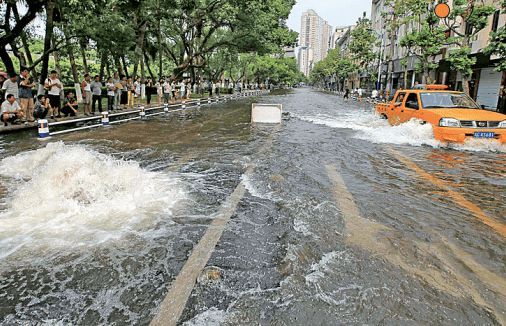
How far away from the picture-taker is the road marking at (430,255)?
325cm

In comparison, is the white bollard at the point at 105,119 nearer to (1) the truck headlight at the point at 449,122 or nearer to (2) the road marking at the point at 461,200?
(2) the road marking at the point at 461,200

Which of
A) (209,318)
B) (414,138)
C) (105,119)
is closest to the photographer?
(209,318)

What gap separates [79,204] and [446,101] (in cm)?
1042

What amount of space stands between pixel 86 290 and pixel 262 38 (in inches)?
1150

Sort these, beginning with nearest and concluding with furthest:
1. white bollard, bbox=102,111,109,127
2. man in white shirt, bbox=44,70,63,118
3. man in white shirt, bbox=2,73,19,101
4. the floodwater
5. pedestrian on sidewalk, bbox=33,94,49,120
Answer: the floodwater, man in white shirt, bbox=2,73,19,101, pedestrian on sidewalk, bbox=33,94,49,120, white bollard, bbox=102,111,109,127, man in white shirt, bbox=44,70,63,118

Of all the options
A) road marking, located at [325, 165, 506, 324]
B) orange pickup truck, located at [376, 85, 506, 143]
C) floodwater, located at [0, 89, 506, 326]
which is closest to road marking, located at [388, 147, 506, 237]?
floodwater, located at [0, 89, 506, 326]

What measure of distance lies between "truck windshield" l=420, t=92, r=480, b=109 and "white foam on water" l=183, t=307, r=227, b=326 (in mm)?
10220

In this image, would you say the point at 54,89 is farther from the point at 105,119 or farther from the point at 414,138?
the point at 414,138

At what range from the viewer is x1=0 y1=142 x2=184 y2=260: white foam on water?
4191 millimetres

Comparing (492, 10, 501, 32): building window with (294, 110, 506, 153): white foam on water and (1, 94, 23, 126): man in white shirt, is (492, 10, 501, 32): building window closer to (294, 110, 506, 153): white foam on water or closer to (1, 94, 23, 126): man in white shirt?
(294, 110, 506, 153): white foam on water

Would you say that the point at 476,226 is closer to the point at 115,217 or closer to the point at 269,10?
the point at 115,217

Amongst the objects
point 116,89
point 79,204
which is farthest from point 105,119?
point 79,204

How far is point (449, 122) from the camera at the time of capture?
1004 cm

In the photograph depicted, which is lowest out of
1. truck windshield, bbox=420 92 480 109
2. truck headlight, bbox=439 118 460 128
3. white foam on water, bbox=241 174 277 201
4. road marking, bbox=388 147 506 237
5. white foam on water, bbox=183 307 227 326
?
road marking, bbox=388 147 506 237
